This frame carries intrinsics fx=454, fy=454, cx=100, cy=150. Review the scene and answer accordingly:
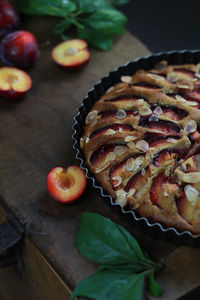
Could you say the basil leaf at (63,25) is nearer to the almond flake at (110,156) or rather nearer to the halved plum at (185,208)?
the almond flake at (110,156)

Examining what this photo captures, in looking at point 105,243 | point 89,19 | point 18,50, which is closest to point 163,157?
point 105,243

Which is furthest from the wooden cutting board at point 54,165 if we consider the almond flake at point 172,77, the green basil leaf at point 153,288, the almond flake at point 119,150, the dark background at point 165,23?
the dark background at point 165,23

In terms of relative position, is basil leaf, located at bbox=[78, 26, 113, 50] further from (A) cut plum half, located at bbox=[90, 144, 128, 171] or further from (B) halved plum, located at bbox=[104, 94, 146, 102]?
(A) cut plum half, located at bbox=[90, 144, 128, 171]

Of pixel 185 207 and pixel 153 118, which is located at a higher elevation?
pixel 153 118

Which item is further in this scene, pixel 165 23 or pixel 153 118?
pixel 165 23

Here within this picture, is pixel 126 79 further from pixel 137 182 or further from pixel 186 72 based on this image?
pixel 137 182

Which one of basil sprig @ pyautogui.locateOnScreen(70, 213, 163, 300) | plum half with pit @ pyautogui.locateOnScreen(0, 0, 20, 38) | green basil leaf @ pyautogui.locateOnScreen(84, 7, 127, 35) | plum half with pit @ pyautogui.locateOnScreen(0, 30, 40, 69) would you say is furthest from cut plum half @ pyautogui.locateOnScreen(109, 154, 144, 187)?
plum half with pit @ pyautogui.locateOnScreen(0, 0, 20, 38)

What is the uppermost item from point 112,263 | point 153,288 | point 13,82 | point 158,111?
point 13,82

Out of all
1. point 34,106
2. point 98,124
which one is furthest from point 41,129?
point 98,124
